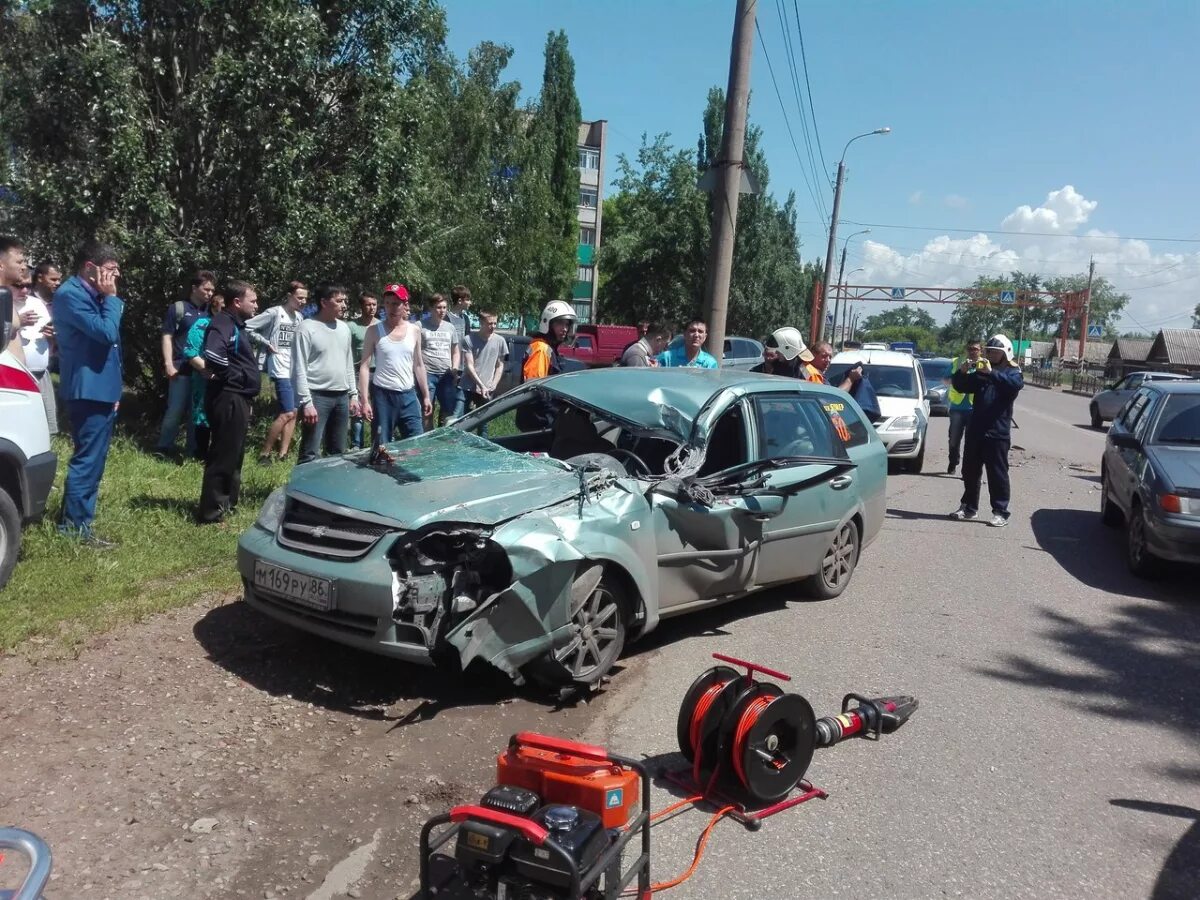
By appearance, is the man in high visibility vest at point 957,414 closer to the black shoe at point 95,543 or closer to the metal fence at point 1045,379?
the black shoe at point 95,543

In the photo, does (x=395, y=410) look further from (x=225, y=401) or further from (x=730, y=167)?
(x=730, y=167)

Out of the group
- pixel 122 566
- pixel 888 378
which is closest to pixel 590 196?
pixel 888 378

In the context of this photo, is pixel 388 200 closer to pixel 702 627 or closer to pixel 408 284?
pixel 408 284

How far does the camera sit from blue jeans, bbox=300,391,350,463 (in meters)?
7.32

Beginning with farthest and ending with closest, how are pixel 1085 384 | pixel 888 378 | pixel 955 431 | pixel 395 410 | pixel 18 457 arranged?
pixel 1085 384 < pixel 888 378 < pixel 955 431 < pixel 395 410 < pixel 18 457

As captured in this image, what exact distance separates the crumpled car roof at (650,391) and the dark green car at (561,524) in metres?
0.01

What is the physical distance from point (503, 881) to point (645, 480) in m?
2.83

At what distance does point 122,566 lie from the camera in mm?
5867

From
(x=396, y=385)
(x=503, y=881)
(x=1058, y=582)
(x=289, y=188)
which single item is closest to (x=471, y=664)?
(x=503, y=881)

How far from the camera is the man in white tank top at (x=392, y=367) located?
7.82 metres

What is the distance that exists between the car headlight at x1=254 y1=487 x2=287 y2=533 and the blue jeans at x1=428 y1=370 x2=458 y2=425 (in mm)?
4818

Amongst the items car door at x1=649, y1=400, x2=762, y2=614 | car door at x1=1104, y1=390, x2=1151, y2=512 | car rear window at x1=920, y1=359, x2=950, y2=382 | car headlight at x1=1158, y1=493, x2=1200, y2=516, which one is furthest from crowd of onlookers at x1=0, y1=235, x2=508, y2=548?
car rear window at x1=920, y1=359, x2=950, y2=382

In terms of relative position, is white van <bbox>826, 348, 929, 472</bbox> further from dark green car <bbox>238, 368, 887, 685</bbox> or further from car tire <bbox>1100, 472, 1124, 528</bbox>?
dark green car <bbox>238, 368, 887, 685</bbox>

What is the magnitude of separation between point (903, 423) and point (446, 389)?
6.89 meters
